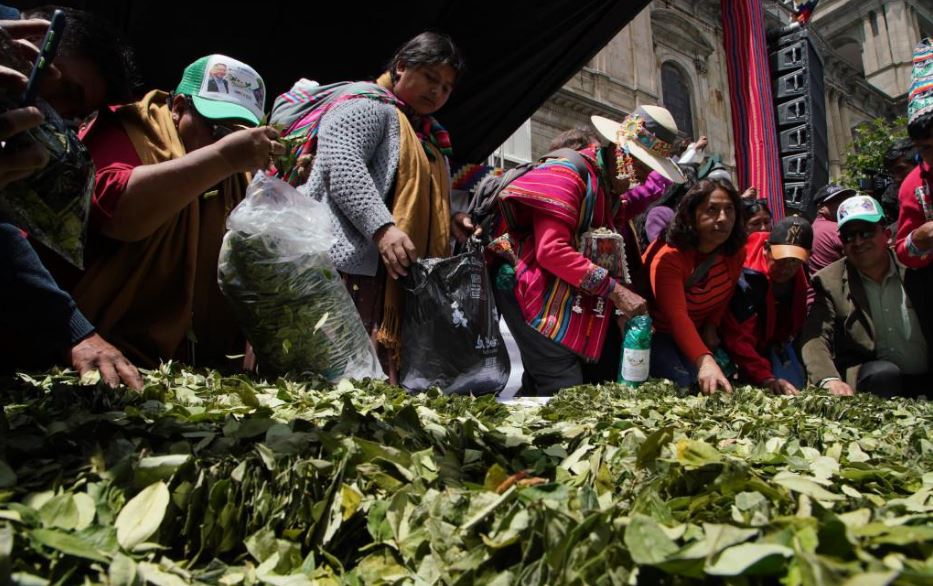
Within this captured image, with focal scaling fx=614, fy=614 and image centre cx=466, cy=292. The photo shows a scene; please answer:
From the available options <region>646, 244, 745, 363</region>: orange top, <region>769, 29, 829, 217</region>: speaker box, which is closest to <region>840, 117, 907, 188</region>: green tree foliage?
<region>769, 29, 829, 217</region>: speaker box

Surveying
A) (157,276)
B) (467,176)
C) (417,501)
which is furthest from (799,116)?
(417,501)

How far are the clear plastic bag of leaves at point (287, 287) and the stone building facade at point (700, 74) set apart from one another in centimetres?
888

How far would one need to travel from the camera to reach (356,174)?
2035mm

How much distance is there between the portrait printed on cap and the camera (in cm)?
180

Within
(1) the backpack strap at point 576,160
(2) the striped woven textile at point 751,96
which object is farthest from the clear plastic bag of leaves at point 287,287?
(2) the striped woven textile at point 751,96

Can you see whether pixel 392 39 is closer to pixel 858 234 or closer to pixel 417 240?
pixel 417 240

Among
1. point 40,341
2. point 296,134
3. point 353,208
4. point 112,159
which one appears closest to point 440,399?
point 353,208

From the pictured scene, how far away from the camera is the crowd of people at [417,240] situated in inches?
61.6

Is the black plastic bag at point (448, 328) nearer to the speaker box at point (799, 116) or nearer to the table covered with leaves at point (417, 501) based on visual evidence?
the table covered with leaves at point (417, 501)

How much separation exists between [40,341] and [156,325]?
0.35 meters

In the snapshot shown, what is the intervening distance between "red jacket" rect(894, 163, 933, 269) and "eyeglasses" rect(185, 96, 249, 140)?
297cm

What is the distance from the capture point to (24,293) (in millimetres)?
1372

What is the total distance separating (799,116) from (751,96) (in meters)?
0.56

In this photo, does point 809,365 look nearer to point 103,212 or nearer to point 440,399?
point 440,399
